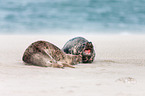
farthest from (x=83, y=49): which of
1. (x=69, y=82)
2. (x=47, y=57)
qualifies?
(x=69, y=82)

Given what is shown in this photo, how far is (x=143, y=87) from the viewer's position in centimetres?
420

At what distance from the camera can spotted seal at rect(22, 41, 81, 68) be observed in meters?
6.09

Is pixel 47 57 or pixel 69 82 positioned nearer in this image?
pixel 69 82

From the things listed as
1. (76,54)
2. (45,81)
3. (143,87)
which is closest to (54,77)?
(45,81)

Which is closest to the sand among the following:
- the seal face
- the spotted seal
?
the spotted seal

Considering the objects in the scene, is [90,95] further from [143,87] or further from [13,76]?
[13,76]

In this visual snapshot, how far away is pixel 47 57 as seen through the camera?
614 centimetres

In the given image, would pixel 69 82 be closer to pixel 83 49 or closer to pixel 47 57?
pixel 47 57

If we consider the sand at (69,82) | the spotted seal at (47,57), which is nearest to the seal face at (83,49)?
the spotted seal at (47,57)

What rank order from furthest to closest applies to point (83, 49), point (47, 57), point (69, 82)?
1. point (83, 49)
2. point (47, 57)
3. point (69, 82)

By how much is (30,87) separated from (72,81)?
75 centimetres

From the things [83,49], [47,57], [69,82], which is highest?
[83,49]

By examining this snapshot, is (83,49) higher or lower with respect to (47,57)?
higher

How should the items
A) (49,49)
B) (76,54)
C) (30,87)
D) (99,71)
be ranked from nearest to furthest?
(30,87) → (99,71) → (49,49) → (76,54)
